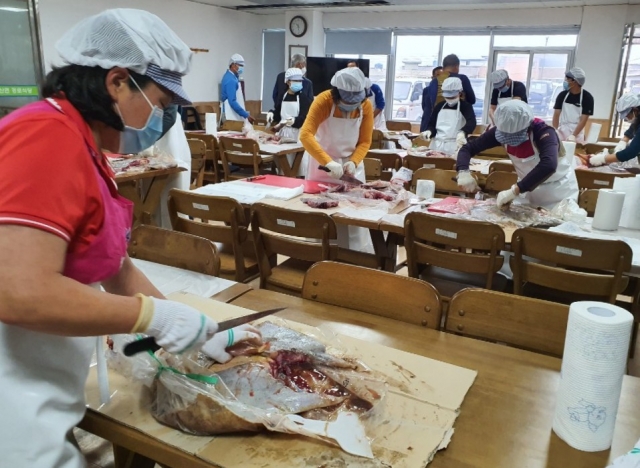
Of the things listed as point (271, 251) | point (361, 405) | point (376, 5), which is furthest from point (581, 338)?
point (376, 5)

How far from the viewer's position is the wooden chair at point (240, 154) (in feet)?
17.8

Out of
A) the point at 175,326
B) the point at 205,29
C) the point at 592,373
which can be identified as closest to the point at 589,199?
the point at 592,373

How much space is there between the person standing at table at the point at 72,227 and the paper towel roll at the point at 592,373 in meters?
0.72

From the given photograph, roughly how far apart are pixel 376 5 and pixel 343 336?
9386 mm

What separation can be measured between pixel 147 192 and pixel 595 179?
3.71m

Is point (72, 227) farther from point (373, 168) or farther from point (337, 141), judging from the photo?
point (373, 168)

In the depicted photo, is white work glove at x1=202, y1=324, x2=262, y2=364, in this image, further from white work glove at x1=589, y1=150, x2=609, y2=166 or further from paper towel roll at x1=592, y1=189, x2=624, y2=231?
white work glove at x1=589, y1=150, x2=609, y2=166

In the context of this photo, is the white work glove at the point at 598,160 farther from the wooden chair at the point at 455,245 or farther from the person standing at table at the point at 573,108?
the wooden chair at the point at 455,245

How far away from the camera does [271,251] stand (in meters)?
2.80

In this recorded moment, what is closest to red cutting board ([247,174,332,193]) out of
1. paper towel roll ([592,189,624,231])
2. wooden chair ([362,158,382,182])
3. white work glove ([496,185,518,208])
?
wooden chair ([362,158,382,182])

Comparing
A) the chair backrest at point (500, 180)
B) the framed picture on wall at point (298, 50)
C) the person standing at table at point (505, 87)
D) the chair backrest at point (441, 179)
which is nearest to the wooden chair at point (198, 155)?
the chair backrest at point (441, 179)

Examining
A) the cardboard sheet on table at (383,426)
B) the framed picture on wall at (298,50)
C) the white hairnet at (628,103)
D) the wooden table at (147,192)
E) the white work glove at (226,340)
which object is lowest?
the wooden table at (147,192)

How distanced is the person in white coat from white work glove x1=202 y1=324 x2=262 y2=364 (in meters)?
4.98

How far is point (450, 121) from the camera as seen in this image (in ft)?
20.2
